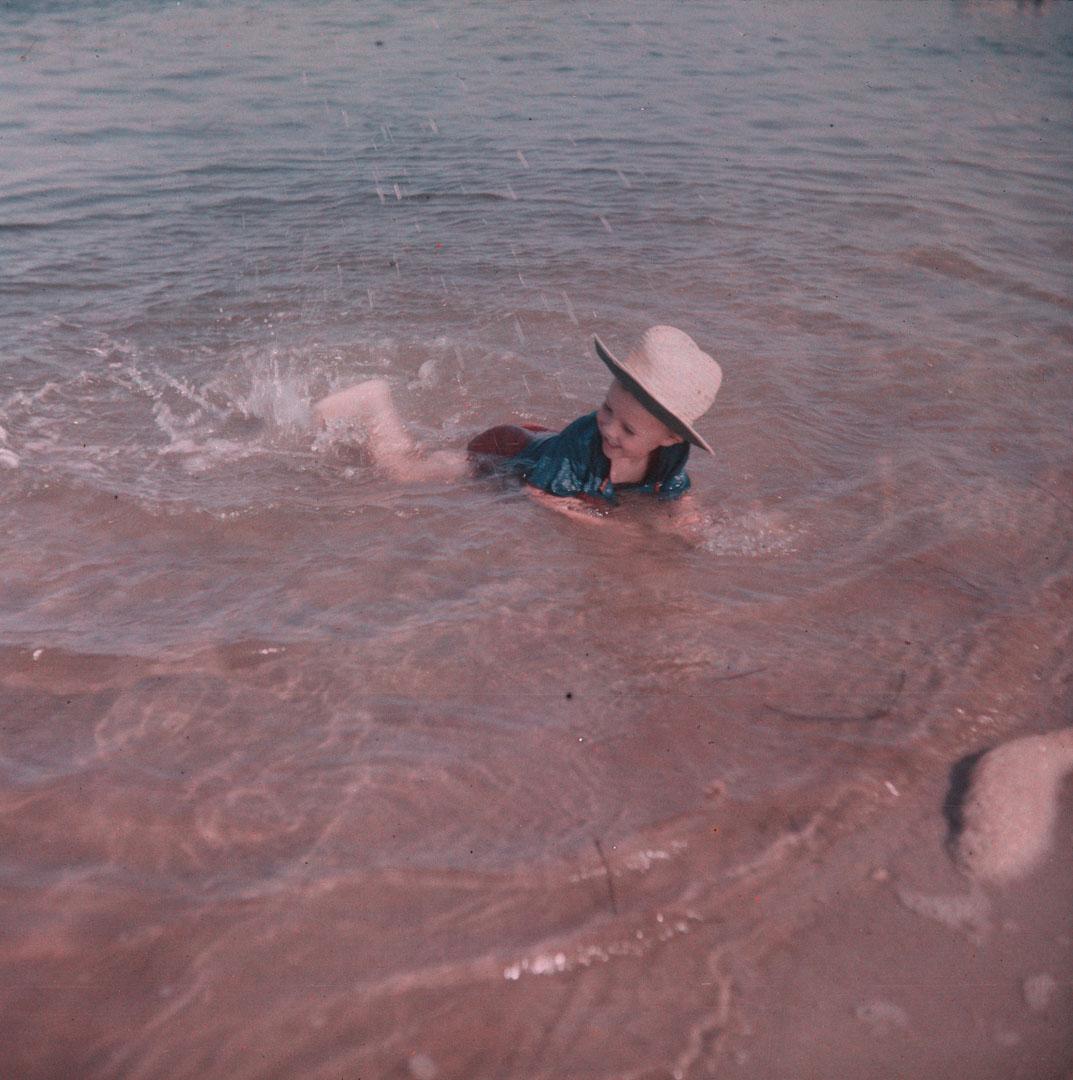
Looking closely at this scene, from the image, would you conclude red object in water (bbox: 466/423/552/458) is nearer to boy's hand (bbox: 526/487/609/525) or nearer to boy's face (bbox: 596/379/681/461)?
boy's hand (bbox: 526/487/609/525)

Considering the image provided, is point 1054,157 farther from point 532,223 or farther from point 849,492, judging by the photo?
point 849,492

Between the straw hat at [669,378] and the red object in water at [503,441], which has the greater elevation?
the straw hat at [669,378]

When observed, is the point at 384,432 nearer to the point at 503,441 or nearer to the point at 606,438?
the point at 503,441

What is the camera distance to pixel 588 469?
146 inches

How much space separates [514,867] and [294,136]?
336 inches

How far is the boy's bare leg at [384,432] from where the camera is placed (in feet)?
13.2

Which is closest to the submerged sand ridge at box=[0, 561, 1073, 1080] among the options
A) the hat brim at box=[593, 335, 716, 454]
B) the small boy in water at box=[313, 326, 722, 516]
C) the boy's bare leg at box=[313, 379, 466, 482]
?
the hat brim at box=[593, 335, 716, 454]

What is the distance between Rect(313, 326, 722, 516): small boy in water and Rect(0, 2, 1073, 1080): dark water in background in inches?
7.9

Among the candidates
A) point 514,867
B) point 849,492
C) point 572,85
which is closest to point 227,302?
point 849,492

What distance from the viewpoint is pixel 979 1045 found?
178 centimetres

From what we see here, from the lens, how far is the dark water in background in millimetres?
1900

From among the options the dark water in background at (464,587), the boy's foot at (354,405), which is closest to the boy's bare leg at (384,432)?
the boy's foot at (354,405)

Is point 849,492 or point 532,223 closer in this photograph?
point 849,492

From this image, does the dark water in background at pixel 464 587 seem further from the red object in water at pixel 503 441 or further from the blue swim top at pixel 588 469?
the red object in water at pixel 503 441
